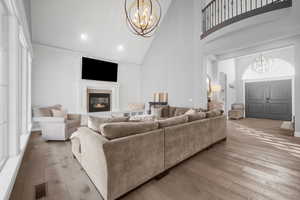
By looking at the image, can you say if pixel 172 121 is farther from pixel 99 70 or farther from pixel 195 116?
pixel 99 70

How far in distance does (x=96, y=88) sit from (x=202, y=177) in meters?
5.65

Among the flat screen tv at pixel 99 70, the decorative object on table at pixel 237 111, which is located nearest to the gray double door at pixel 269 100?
the decorative object on table at pixel 237 111

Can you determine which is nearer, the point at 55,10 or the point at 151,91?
the point at 55,10

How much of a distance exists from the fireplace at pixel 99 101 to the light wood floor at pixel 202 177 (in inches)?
129

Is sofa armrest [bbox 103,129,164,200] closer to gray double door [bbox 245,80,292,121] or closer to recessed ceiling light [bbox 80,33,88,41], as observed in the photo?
recessed ceiling light [bbox 80,33,88,41]

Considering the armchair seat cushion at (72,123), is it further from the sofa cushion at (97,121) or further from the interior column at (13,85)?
the sofa cushion at (97,121)

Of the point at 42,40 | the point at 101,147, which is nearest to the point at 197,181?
the point at 101,147

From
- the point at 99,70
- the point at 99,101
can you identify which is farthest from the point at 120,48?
the point at 99,101

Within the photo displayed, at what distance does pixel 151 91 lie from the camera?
278 inches

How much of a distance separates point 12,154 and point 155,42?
6622mm

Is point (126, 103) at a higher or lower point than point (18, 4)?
lower

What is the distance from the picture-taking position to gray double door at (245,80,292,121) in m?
6.57

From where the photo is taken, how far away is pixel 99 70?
620 centimetres

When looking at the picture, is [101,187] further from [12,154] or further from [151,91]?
[151,91]
